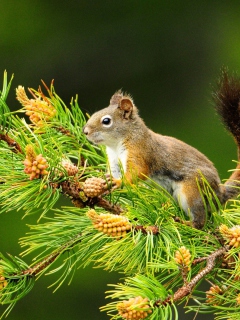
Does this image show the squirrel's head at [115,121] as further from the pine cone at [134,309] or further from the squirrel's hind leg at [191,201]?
the pine cone at [134,309]

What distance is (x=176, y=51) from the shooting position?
20.7 ft

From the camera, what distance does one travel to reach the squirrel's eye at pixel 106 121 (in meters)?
2.10

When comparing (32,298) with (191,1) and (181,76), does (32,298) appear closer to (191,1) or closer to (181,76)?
(181,76)

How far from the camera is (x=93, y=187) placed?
1.42 m

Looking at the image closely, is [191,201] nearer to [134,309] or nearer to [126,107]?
[126,107]

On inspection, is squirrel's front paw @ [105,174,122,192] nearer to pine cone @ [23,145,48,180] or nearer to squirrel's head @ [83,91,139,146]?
pine cone @ [23,145,48,180]

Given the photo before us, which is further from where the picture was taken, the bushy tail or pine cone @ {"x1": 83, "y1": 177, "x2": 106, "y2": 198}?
the bushy tail

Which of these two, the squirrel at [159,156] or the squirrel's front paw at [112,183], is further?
the squirrel at [159,156]

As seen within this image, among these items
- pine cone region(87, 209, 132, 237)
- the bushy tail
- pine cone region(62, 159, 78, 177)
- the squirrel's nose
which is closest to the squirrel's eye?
the squirrel's nose

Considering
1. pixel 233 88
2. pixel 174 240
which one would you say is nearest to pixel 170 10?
pixel 233 88

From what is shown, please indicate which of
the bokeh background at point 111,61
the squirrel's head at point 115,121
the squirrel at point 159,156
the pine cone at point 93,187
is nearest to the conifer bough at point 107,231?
the pine cone at point 93,187

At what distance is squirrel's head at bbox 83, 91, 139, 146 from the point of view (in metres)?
2.07

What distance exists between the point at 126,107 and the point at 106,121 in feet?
0.23

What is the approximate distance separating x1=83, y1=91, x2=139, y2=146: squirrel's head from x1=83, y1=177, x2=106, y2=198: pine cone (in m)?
0.59
